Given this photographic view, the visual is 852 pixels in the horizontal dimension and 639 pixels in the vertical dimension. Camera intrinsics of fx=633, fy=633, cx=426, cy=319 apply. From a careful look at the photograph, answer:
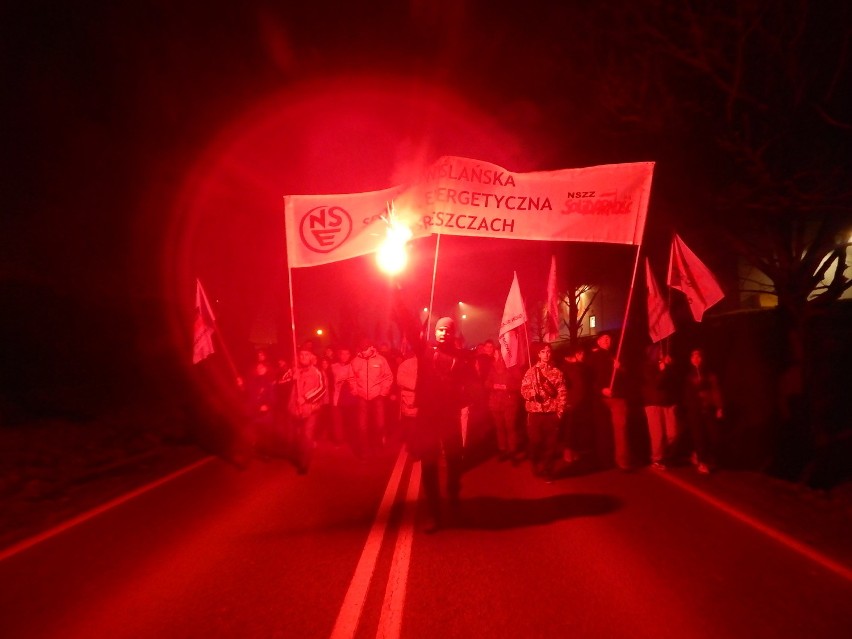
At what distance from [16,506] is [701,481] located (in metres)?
9.18

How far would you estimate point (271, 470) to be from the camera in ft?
32.7

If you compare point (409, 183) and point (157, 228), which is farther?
point (157, 228)

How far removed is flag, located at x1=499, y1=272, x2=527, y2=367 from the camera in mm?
10961

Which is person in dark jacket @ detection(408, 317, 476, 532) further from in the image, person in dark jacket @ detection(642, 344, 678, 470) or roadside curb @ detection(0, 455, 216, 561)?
roadside curb @ detection(0, 455, 216, 561)

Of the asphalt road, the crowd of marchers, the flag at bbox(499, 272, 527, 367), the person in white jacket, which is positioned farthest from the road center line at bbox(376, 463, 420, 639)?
the flag at bbox(499, 272, 527, 367)

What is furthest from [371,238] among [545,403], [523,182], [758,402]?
[758,402]

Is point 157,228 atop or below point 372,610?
atop

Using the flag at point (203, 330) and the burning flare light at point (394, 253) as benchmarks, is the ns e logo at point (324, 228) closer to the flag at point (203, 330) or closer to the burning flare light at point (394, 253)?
the burning flare light at point (394, 253)

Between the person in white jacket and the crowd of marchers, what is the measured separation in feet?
0.06

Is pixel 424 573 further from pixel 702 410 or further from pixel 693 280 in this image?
pixel 693 280

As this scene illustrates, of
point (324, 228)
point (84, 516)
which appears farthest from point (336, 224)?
point (84, 516)

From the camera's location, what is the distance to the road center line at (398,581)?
4.09 metres

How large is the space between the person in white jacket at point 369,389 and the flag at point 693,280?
488cm

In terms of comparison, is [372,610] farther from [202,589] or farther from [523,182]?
[523,182]
